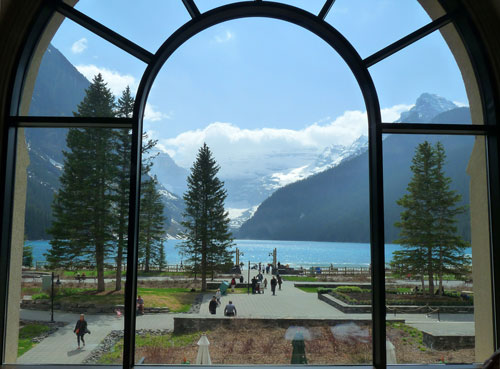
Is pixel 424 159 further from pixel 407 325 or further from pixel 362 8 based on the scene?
pixel 407 325

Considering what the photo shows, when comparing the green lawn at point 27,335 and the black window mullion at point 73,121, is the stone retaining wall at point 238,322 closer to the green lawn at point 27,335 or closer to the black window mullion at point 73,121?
the green lawn at point 27,335

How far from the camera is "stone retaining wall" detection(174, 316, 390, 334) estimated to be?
5652mm

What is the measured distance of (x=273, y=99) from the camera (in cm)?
4919

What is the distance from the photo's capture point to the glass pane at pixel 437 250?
219cm

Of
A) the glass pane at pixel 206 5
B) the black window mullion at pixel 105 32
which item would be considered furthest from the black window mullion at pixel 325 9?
the black window mullion at pixel 105 32

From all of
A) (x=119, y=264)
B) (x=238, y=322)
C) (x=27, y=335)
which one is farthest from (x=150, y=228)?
(x=238, y=322)

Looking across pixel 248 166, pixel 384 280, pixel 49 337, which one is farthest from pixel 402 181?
pixel 248 166

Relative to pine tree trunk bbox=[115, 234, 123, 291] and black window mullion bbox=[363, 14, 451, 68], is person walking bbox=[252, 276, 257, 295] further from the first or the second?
black window mullion bbox=[363, 14, 451, 68]

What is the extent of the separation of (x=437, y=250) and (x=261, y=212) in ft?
95.6

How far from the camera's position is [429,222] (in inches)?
108

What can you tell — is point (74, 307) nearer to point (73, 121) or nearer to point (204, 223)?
point (73, 121)

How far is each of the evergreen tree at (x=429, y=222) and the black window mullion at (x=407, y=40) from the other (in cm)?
71

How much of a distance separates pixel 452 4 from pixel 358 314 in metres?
6.91

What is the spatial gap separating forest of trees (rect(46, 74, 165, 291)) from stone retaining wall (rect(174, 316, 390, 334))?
3.20 metres
